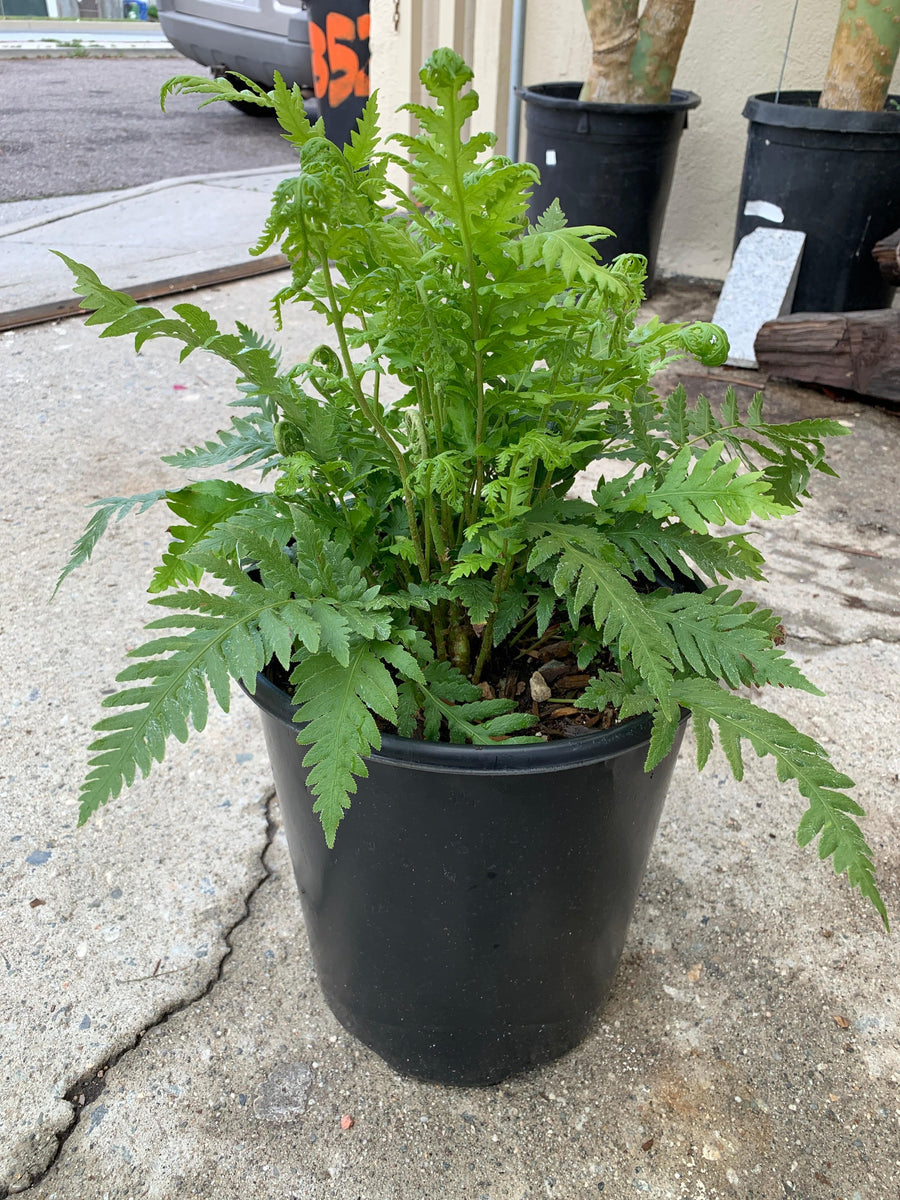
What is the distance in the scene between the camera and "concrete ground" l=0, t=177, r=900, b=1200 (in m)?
1.30

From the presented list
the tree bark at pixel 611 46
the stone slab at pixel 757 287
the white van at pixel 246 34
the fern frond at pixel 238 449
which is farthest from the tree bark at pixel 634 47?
the white van at pixel 246 34

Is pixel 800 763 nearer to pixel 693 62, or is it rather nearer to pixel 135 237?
pixel 693 62

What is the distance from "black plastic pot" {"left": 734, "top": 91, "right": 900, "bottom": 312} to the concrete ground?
2.14 metres

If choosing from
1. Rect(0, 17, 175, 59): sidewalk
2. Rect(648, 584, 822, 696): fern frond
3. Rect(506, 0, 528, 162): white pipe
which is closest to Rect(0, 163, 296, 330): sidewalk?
Rect(506, 0, 528, 162): white pipe

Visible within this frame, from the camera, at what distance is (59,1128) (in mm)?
1318

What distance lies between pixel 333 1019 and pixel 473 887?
1.61ft

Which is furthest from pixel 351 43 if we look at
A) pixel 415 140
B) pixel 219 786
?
pixel 415 140

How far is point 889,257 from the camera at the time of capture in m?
3.39

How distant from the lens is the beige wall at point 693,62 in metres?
4.24

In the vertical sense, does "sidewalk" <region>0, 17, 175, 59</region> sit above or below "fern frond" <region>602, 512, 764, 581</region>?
below

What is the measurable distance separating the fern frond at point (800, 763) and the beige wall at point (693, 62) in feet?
13.6

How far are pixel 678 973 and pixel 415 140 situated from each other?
1.33 metres

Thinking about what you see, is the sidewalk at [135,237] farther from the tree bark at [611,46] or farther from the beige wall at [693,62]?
the tree bark at [611,46]

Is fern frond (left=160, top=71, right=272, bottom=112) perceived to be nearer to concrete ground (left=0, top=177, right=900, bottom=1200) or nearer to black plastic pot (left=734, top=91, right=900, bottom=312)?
concrete ground (left=0, top=177, right=900, bottom=1200)
